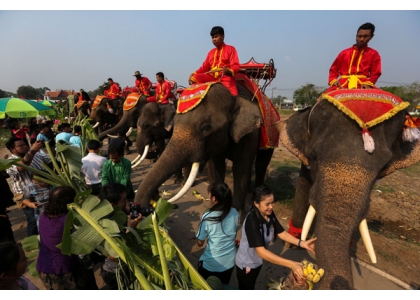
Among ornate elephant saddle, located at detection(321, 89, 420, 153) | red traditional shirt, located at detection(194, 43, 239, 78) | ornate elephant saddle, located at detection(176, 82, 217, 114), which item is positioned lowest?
ornate elephant saddle, located at detection(321, 89, 420, 153)

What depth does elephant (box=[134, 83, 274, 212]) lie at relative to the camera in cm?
371

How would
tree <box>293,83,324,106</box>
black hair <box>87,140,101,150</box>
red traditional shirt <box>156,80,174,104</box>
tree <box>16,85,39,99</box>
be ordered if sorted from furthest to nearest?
tree <box>16,85,39,99</box> < tree <box>293,83,324,106</box> < red traditional shirt <box>156,80,174,104</box> < black hair <box>87,140,101,150</box>

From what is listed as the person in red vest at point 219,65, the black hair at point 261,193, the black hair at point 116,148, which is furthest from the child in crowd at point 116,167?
the black hair at point 261,193

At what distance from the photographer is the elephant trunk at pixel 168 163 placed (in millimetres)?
3498

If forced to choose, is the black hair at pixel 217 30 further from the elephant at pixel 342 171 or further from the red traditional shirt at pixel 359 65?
the elephant at pixel 342 171

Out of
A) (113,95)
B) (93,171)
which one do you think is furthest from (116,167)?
(113,95)

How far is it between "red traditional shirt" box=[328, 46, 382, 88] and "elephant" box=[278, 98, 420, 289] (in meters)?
1.02

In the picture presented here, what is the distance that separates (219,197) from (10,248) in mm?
1533

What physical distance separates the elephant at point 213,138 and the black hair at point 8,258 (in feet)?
6.13

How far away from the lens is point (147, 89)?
35.4ft

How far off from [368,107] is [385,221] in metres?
3.51

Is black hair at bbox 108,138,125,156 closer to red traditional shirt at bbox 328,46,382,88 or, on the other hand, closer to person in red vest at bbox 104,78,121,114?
red traditional shirt at bbox 328,46,382,88

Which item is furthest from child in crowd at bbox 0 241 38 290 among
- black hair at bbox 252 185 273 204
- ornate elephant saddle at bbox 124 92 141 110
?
ornate elephant saddle at bbox 124 92 141 110

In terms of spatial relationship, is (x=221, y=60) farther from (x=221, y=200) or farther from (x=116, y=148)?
(x=221, y=200)
